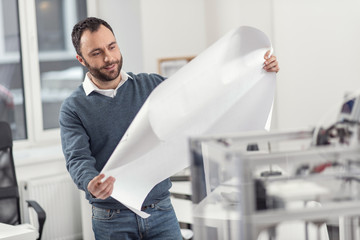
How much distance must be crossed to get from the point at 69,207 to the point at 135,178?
2.54 meters

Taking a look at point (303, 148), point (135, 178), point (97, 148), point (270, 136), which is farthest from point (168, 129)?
point (97, 148)

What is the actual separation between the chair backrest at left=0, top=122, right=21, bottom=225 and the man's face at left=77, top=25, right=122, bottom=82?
4.03 feet

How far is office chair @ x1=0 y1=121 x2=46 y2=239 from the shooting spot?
2.85 m

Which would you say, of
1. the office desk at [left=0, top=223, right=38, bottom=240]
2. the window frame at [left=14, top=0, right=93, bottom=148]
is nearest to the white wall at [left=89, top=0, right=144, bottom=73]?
the window frame at [left=14, top=0, right=93, bottom=148]

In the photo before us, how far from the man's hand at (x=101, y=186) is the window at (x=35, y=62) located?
8.66 ft

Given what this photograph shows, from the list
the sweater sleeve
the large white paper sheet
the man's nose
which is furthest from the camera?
the man's nose

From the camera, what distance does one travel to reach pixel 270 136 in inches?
39.8

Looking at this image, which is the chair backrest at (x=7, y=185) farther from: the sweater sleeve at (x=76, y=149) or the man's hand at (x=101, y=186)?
the man's hand at (x=101, y=186)

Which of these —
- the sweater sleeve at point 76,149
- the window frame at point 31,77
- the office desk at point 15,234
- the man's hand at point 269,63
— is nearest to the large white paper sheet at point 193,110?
the man's hand at point 269,63

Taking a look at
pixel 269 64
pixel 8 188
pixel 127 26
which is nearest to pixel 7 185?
pixel 8 188

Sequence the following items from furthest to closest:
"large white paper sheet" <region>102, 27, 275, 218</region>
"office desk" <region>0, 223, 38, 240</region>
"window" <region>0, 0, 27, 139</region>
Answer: "window" <region>0, 0, 27, 139</region>, "office desk" <region>0, 223, 38, 240</region>, "large white paper sheet" <region>102, 27, 275, 218</region>

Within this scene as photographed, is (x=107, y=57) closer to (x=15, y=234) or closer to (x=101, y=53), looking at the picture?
(x=101, y=53)

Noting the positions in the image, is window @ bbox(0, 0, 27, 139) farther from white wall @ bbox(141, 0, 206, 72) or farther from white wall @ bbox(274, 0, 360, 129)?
white wall @ bbox(274, 0, 360, 129)

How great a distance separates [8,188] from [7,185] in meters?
0.04
